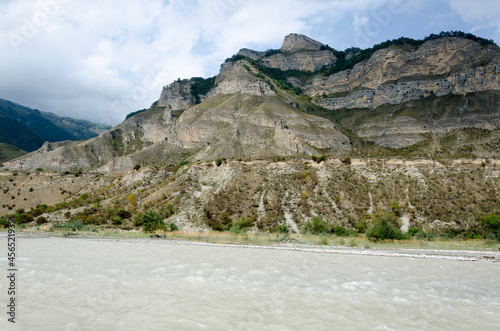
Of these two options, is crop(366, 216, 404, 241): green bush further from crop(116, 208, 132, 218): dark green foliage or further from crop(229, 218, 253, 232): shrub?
crop(116, 208, 132, 218): dark green foliage

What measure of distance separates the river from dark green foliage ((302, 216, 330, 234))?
21.5 metres

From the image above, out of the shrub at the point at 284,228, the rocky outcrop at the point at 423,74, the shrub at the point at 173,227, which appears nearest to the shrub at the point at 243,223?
the shrub at the point at 284,228

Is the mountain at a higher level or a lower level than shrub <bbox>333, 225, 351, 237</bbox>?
higher

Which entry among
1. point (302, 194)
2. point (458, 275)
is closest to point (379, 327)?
point (458, 275)

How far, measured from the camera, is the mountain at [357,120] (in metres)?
105

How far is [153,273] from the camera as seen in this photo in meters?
13.5

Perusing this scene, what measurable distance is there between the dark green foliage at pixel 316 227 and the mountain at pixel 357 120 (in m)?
54.0

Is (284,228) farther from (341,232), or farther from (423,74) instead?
(423,74)

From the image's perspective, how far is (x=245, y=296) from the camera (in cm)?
996

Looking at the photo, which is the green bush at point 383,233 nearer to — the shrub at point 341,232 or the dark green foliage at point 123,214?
the shrub at point 341,232

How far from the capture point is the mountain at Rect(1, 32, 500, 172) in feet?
346

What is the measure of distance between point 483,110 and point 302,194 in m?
102

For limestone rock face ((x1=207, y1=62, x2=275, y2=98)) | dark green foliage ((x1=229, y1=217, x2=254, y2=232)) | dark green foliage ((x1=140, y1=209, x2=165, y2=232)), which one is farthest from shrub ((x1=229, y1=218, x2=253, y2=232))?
limestone rock face ((x1=207, y1=62, x2=275, y2=98))

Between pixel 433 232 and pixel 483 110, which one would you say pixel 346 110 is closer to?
pixel 483 110
